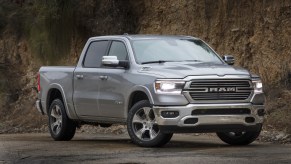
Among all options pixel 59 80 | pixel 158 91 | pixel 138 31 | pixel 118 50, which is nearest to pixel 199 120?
pixel 158 91

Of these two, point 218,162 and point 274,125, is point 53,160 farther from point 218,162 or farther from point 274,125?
point 274,125

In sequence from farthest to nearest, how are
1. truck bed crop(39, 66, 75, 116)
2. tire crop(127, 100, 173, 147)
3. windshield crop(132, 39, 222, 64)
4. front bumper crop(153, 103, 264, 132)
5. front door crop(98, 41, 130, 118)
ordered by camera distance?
truck bed crop(39, 66, 75, 116), windshield crop(132, 39, 222, 64), front door crop(98, 41, 130, 118), tire crop(127, 100, 173, 147), front bumper crop(153, 103, 264, 132)

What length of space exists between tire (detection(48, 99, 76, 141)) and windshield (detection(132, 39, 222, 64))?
7.68 feet

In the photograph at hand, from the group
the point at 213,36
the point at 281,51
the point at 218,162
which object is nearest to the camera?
the point at 218,162

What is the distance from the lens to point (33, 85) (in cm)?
2662

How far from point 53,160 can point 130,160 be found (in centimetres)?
112

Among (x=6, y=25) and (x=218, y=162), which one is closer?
(x=218, y=162)

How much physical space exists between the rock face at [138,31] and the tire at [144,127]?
4231 mm

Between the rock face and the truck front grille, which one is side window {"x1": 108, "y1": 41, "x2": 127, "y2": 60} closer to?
the truck front grille

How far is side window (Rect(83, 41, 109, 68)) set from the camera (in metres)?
14.6

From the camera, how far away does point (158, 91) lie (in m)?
12.5

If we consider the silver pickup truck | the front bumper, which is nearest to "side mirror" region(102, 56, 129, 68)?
the silver pickup truck

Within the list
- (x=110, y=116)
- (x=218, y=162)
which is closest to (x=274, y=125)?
(x=110, y=116)

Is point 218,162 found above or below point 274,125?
above
